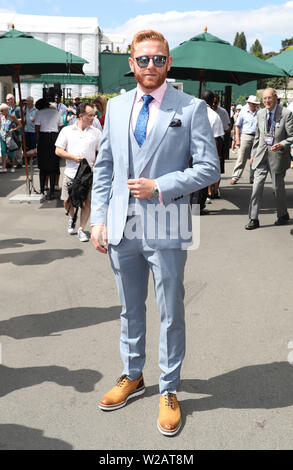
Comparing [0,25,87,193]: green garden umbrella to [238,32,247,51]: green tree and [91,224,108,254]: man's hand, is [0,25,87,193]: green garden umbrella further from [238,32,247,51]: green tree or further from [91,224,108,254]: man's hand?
[238,32,247,51]: green tree

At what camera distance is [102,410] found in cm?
318

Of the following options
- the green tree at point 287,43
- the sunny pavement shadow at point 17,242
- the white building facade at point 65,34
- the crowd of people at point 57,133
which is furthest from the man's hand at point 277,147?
the green tree at point 287,43

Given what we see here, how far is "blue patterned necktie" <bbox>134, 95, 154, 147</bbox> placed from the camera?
2869mm

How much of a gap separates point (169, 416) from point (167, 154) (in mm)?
1450

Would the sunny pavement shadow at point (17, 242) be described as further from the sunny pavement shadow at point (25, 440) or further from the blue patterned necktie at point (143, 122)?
the blue patterned necktie at point (143, 122)

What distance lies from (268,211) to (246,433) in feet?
23.6

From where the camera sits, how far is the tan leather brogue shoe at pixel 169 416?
2.93 metres

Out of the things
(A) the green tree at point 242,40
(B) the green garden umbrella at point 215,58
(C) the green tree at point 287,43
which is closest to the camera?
(B) the green garden umbrella at point 215,58

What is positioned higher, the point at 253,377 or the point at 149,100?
the point at 149,100

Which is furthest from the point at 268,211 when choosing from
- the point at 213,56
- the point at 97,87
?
the point at 97,87

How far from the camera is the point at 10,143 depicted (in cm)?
1406

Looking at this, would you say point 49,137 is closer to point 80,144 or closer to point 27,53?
point 27,53

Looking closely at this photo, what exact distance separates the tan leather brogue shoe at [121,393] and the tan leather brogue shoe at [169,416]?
246mm
